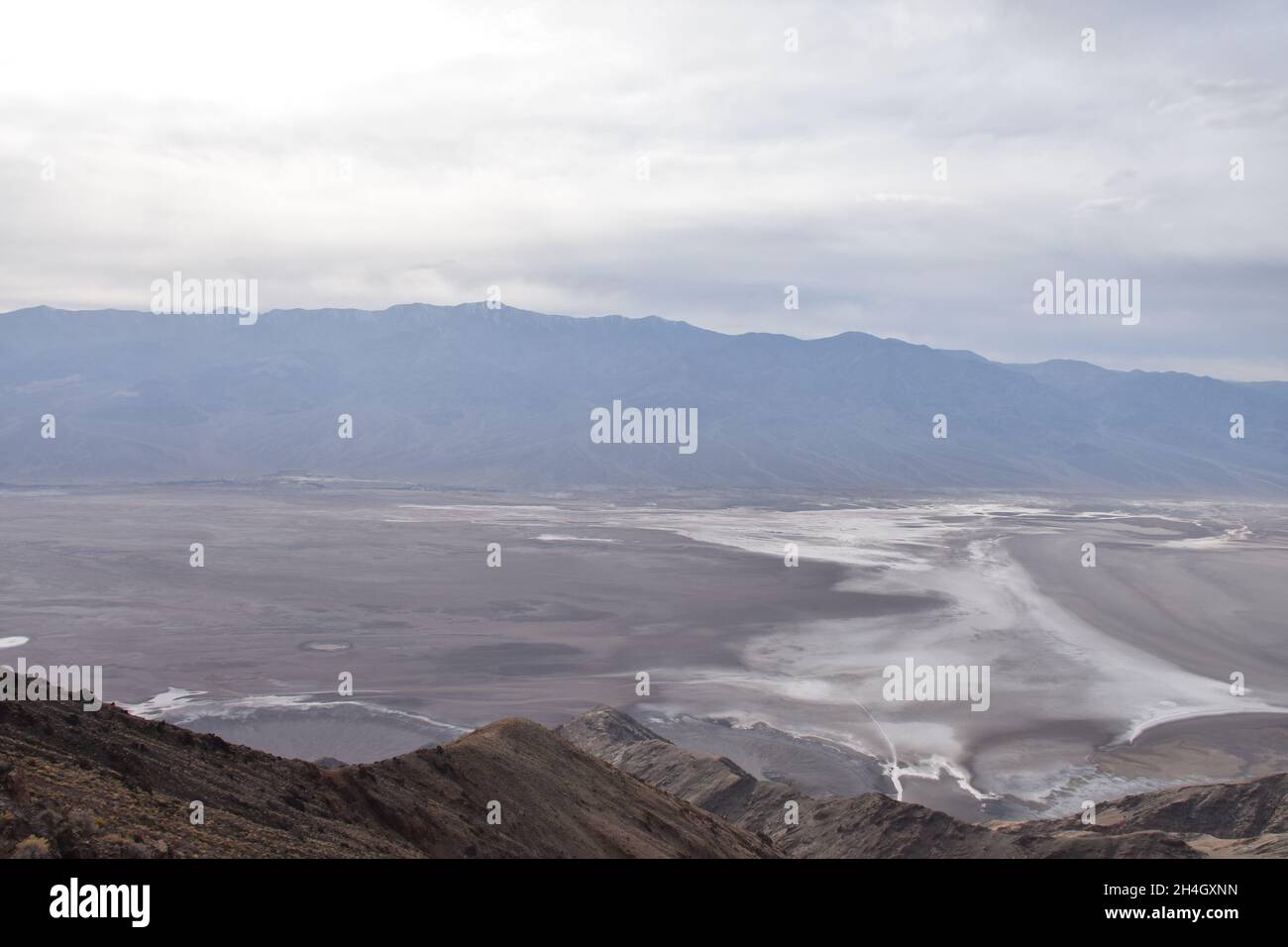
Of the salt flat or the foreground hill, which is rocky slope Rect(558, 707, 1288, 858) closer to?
the salt flat

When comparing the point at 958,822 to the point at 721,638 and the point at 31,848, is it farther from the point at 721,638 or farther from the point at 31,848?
the point at 721,638

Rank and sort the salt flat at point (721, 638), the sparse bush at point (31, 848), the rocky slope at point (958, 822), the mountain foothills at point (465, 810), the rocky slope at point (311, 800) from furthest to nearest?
the salt flat at point (721, 638) < the rocky slope at point (958, 822) < the mountain foothills at point (465, 810) < the rocky slope at point (311, 800) < the sparse bush at point (31, 848)

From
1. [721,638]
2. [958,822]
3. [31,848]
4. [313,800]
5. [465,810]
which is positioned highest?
[31,848]

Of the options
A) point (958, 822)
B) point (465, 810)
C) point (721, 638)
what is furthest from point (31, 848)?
point (721, 638)

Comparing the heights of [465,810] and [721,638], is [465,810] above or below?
above

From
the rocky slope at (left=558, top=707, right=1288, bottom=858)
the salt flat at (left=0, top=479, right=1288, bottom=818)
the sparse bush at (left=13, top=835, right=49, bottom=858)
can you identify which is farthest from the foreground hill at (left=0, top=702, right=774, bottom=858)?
the salt flat at (left=0, top=479, right=1288, bottom=818)

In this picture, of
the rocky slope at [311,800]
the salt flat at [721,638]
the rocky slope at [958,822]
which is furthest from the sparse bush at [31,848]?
the salt flat at [721,638]

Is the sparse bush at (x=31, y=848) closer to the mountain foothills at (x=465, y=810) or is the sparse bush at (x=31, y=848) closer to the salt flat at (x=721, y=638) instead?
the mountain foothills at (x=465, y=810)
